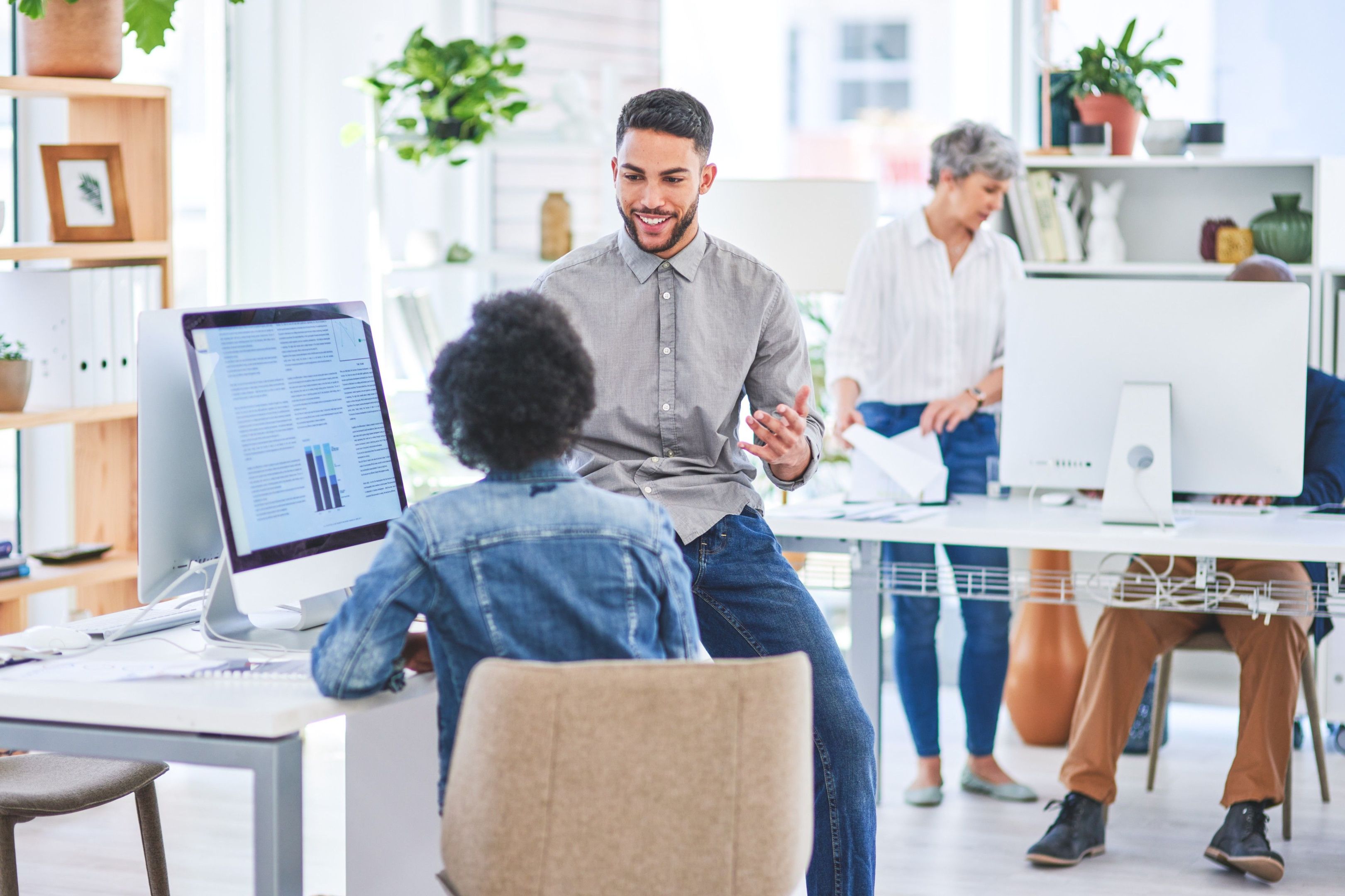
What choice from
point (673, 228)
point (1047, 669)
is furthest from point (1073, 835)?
point (673, 228)

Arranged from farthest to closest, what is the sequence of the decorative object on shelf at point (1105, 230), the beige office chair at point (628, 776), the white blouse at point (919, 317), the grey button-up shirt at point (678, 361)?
the decorative object on shelf at point (1105, 230)
the white blouse at point (919, 317)
the grey button-up shirt at point (678, 361)
the beige office chair at point (628, 776)

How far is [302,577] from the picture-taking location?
1.97 meters

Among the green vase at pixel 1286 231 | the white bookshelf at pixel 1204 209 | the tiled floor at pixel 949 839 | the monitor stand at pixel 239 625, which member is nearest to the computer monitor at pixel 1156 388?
the tiled floor at pixel 949 839

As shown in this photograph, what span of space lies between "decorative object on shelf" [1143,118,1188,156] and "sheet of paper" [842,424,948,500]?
1565 millimetres

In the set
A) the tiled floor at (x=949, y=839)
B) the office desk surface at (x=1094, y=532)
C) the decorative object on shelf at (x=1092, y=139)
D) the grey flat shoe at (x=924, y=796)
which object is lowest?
the tiled floor at (x=949, y=839)

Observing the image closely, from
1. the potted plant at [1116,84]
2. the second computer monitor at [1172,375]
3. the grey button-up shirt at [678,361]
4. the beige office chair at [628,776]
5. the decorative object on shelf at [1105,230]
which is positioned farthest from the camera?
the decorative object on shelf at [1105,230]

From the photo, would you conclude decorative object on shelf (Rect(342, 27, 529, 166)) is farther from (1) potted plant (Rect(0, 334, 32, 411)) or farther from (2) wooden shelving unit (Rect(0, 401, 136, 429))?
(1) potted plant (Rect(0, 334, 32, 411))

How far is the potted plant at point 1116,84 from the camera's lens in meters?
4.21

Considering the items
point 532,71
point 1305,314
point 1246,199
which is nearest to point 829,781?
point 1305,314

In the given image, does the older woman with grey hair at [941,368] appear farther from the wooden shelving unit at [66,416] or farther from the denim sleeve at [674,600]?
the denim sleeve at [674,600]

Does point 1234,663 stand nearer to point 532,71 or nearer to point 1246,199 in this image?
point 1246,199

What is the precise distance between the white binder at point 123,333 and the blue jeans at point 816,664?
6.23 feet

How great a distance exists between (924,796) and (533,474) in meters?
2.13

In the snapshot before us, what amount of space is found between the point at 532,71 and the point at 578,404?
138 inches
